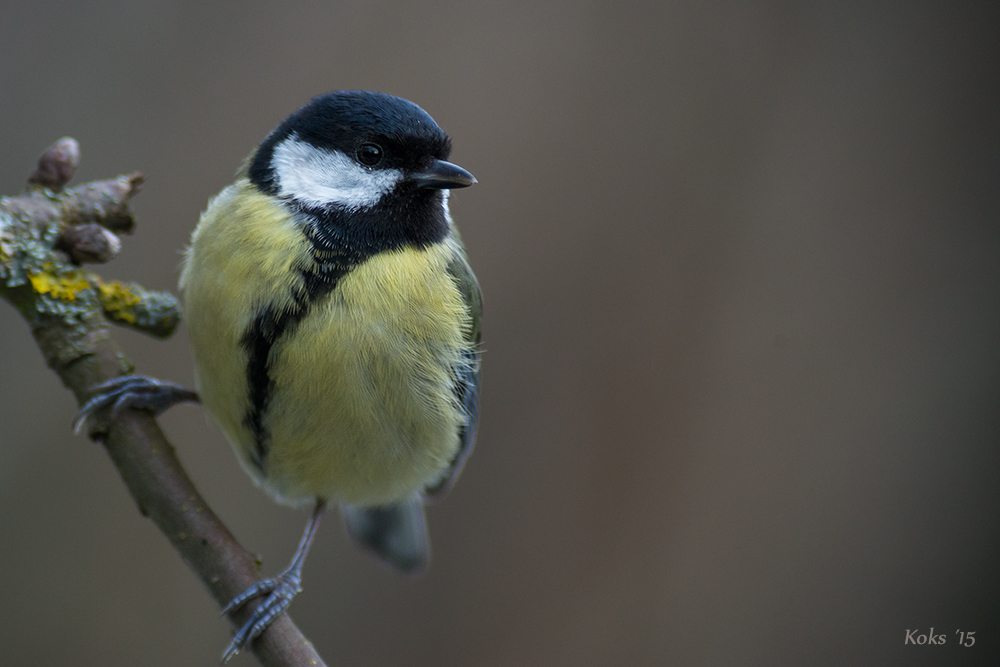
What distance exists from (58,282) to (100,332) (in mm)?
120

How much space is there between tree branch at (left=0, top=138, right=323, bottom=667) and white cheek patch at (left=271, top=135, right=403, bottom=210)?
1.00 feet

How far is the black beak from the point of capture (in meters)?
1.57

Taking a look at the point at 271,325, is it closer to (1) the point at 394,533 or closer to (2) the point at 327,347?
(2) the point at 327,347

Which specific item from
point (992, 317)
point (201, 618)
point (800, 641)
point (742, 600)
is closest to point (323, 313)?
point (201, 618)

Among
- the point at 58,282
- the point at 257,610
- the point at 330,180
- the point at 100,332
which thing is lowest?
the point at 257,610

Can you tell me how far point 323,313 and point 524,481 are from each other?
4.72ft

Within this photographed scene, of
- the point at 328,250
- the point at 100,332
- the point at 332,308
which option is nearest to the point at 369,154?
the point at 328,250

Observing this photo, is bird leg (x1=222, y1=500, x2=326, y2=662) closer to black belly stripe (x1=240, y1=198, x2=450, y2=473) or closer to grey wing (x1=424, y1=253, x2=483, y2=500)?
black belly stripe (x1=240, y1=198, x2=450, y2=473)

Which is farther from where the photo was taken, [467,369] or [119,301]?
[467,369]

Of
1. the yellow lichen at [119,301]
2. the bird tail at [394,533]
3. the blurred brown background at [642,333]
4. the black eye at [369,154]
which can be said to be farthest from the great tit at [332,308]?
the blurred brown background at [642,333]

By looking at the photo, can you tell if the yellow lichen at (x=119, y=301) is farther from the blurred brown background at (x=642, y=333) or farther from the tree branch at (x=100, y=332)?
the blurred brown background at (x=642, y=333)

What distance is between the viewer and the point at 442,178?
1.57 meters

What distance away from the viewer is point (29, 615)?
2.48 m

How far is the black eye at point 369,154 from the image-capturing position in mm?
1558
